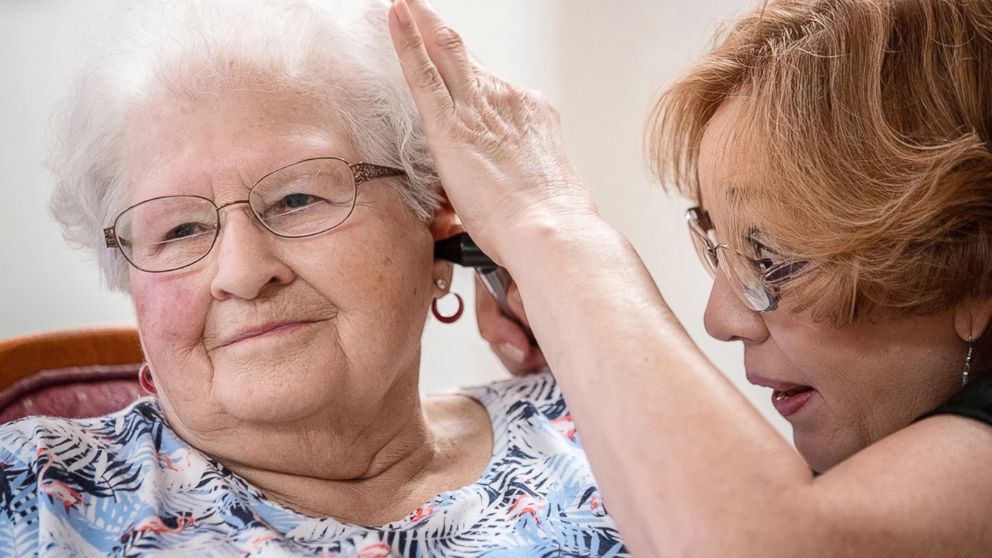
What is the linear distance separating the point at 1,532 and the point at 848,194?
1168mm

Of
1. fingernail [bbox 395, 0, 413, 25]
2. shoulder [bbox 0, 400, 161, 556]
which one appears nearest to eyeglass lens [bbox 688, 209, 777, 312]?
fingernail [bbox 395, 0, 413, 25]

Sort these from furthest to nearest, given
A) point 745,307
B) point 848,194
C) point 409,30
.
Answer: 1. point 745,307
2. point 409,30
3. point 848,194

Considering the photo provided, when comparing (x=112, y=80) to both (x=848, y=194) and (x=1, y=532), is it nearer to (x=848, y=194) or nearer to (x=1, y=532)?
(x=1, y=532)

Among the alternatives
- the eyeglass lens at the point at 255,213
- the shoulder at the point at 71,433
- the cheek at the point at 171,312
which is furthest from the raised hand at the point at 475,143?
the shoulder at the point at 71,433

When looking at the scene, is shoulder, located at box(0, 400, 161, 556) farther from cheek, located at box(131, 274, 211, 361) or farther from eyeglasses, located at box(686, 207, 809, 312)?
eyeglasses, located at box(686, 207, 809, 312)

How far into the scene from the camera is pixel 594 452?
1.12 metres

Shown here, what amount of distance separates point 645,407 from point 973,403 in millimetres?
392

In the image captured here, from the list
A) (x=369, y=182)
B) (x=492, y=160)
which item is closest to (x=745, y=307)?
(x=492, y=160)

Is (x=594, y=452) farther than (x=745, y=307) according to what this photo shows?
No

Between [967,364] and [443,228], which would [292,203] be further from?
[967,364]

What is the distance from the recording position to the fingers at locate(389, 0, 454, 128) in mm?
1336

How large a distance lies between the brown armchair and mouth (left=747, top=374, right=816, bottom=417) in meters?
1.15

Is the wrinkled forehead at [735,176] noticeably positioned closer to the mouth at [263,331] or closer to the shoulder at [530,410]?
the shoulder at [530,410]

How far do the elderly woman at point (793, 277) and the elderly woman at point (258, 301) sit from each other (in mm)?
196
